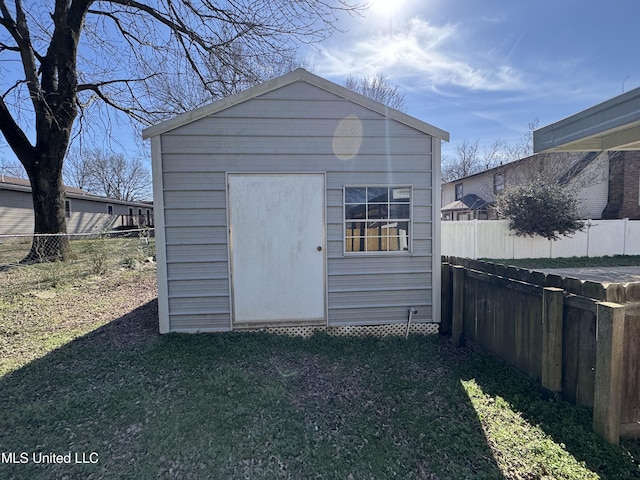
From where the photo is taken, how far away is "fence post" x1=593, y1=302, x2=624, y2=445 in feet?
6.63

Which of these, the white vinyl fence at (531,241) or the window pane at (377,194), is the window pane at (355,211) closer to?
the window pane at (377,194)

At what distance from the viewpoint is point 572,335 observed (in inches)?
94.3

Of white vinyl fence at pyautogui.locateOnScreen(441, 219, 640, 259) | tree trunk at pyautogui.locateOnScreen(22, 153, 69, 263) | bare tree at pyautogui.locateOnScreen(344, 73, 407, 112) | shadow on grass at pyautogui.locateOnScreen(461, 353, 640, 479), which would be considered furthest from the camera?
bare tree at pyautogui.locateOnScreen(344, 73, 407, 112)

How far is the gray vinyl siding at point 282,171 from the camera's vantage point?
3.89m

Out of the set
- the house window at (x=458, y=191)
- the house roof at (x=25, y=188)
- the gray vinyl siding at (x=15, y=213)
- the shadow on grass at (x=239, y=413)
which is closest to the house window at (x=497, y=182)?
the house window at (x=458, y=191)

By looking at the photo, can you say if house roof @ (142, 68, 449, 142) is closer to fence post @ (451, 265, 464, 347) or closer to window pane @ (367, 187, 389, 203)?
window pane @ (367, 187, 389, 203)

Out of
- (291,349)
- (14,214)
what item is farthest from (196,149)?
(14,214)

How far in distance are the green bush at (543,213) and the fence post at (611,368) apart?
10.3 m

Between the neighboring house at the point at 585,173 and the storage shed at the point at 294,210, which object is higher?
the neighboring house at the point at 585,173

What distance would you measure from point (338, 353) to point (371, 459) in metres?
1.59

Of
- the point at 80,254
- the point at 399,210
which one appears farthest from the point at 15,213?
the point at 399,210

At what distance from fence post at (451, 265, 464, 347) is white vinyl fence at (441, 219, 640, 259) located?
7.55 metres

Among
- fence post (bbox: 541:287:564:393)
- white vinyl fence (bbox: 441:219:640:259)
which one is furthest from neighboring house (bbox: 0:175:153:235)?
fence post (bbox: 541:287:564:393)

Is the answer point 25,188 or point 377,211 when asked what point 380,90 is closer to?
point 377,211
